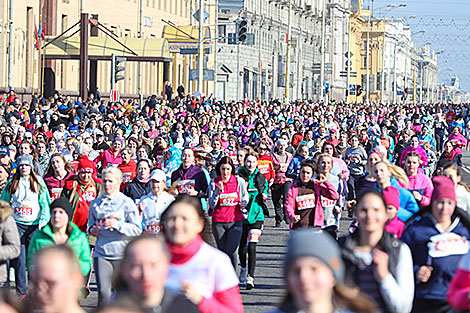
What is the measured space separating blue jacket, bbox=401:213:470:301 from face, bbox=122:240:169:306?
3.00 metres

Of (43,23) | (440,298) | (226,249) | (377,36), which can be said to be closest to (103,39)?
(43,23)

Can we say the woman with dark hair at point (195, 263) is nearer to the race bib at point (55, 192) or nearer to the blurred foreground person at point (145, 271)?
the blurred foreground person at point (145, 271)

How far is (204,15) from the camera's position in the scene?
170 ft

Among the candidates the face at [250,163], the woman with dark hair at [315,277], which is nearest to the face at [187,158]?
the face at [250,163]

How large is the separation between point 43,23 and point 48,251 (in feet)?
153

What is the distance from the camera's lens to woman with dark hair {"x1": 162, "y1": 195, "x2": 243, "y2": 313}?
5.47 metres

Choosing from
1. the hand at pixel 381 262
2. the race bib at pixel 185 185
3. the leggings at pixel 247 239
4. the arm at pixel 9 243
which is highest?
the hand at pixel 381 262

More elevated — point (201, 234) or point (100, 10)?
point (100, 10)

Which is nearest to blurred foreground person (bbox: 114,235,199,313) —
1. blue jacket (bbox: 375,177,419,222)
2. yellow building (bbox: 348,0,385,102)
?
blue jacket (bbox: 375,177,419,222)

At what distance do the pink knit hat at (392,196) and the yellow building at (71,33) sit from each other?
30.3 meters

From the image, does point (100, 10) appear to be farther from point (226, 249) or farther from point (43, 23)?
point (226, 249)

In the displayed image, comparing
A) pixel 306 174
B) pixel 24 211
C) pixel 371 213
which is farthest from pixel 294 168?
pixel 371 213

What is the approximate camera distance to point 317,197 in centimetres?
1159

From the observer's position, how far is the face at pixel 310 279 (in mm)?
3893
